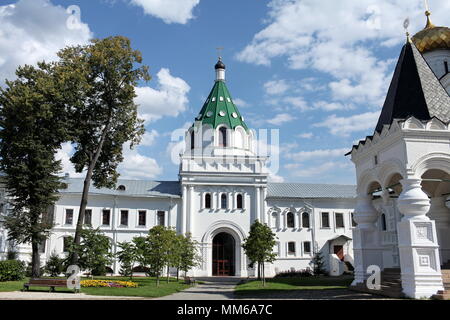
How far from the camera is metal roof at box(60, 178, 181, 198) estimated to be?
34188mm

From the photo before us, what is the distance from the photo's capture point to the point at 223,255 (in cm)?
3409

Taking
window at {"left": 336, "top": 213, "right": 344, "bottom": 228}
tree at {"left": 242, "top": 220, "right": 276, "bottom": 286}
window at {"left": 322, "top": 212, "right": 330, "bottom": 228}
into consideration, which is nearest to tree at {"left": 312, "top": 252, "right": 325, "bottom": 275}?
window at {"left": 322, "top": 212, "right": 330, "bottom": 228}

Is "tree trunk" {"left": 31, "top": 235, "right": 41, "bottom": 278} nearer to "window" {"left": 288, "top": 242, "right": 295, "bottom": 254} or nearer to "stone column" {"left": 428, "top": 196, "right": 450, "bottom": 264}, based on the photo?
"stone column" {"left": 428, "top": 196, "right": 450, "bottom": 264}

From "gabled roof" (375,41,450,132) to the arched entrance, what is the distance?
2192cm

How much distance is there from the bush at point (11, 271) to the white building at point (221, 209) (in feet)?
35.5

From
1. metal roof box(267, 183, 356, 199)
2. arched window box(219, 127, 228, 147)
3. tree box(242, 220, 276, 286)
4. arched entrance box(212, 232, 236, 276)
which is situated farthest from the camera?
arched window box(219, 127, 228, 147)

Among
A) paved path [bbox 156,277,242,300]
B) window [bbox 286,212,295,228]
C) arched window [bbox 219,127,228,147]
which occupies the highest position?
arched window [bbox 219,127,228,147]

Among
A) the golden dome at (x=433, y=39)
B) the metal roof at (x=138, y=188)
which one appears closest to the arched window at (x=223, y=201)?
the metal roof at (x=138, y=188)

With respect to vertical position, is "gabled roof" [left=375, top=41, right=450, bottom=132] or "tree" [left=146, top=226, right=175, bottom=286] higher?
"gabled roof" [left=375, top=41, right=450, bottom=132]

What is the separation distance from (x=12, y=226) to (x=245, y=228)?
17.6m

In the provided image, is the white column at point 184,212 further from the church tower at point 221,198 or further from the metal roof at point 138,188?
the metal roof at point 138,188

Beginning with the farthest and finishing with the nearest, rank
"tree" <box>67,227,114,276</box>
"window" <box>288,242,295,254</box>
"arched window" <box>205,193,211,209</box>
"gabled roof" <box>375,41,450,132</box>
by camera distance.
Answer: "window" <box>288,242,295,254</box> < "arched window" <box>205,193,211,209</box> < "tree" <box>67,227,114,276</box> < "gabled roof" <box>375,41,450,132</box>
